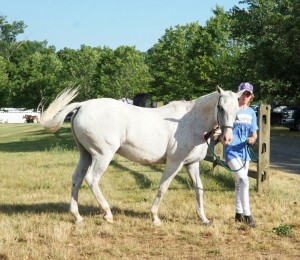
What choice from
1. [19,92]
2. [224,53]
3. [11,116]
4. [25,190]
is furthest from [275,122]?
[11,116]

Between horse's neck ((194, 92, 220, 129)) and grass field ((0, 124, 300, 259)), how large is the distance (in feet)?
5.15

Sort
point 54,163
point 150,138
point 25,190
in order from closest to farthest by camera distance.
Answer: point 150,138 → point 25,190 → point 54,163

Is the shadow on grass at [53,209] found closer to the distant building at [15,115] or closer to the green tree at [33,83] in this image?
the green tree at [33,83]

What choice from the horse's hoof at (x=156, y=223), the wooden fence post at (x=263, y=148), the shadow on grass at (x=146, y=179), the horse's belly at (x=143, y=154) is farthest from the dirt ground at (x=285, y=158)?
the horse's hoof at (x=156, y=223)

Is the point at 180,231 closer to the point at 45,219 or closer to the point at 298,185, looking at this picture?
the point at 45,219

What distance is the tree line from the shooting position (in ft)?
99.6

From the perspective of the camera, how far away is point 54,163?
1564 cm

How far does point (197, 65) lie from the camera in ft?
126

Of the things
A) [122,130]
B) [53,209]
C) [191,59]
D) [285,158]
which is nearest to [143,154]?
[122,130]

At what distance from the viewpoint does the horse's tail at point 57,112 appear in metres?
7.82

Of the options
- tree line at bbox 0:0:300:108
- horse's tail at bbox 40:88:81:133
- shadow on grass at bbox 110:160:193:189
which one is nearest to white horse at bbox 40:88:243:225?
horse's tail at bbox 40:88:81:133

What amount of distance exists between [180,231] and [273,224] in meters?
1.51

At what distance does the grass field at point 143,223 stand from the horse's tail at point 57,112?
1.49m

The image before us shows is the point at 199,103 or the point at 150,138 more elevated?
the point at 199,103
